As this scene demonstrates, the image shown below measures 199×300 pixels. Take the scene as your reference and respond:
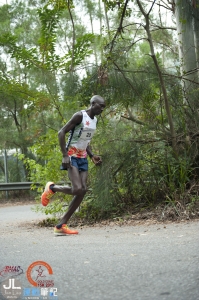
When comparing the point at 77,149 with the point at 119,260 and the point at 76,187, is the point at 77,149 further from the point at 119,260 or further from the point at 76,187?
the point at 119,260

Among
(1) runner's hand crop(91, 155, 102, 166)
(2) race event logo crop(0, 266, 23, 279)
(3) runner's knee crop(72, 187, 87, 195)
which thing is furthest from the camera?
(1) runner's hand crop(91, 155, 102, 166)

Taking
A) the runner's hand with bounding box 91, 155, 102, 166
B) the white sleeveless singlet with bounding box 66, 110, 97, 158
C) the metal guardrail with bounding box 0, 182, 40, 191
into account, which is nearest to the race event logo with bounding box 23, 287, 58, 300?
the white sleeveless singlet with bounding box 66, 110, 97, 158

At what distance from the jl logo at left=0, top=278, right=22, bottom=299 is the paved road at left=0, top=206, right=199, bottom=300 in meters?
0.06

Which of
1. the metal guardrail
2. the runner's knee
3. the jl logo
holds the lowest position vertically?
the metal guardrail

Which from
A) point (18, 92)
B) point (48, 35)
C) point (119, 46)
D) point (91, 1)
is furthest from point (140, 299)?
point (91, 1)

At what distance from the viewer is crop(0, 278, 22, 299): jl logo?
402 centimetres

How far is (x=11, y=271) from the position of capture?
4.89m

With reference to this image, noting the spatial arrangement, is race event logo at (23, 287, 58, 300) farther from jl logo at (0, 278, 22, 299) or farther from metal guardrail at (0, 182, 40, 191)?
metal guardrail at (0, 182, 40, 191)

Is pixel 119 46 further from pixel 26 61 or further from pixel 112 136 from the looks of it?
pixel 26 61

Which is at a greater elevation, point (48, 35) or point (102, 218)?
point (48, 35)

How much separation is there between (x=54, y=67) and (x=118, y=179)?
5.79 m

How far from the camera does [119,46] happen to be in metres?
9.95

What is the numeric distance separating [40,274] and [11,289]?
0.49 metres

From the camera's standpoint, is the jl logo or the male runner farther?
the male runner
